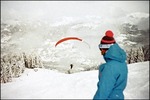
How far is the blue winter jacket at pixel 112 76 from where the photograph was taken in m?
1.34

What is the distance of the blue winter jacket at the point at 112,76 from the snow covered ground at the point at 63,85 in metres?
2.89

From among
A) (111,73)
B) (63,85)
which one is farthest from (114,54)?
(63,85)

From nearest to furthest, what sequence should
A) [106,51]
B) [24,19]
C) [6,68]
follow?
1. [106,51]
2. [6,68]
3. [24,19]

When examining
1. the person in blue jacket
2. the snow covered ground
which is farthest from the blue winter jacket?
the snow covered ground

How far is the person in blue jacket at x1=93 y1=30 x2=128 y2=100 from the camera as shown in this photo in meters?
1.34

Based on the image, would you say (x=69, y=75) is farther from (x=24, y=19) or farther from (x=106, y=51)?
(x=106, y=51)

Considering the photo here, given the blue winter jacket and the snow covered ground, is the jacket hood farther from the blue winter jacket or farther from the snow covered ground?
the snow covered ground

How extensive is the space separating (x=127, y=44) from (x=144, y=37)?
40 cm

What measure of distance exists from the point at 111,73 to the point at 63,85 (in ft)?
11.1

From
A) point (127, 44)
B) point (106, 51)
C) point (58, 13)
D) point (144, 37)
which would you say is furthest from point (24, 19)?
point (106, 51)

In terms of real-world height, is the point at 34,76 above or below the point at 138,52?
below

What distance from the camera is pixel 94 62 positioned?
515 centimetres

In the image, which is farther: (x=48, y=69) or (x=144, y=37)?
(x=144, y=37)

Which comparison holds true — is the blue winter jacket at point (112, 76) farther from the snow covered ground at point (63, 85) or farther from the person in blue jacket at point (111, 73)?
the snow covered ground at point (63, 85)
